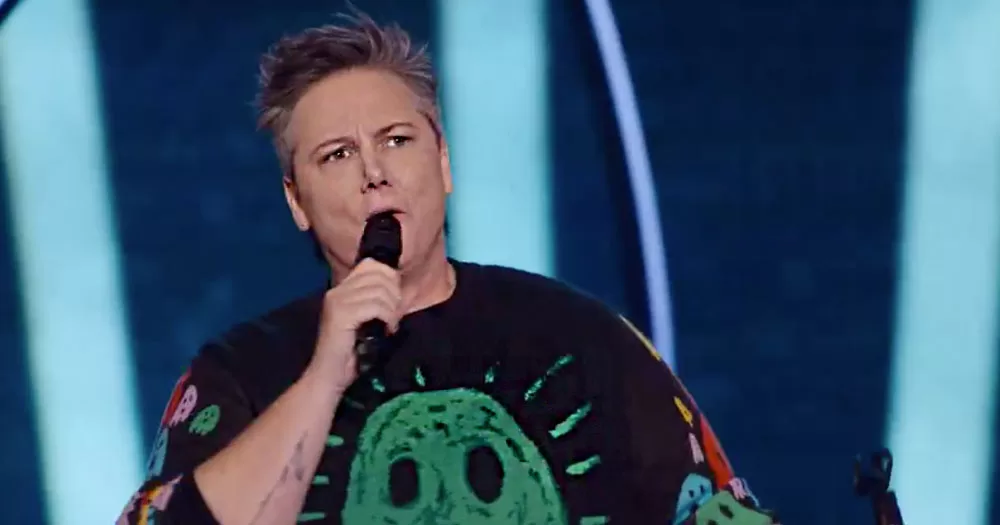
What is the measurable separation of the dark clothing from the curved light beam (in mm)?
321

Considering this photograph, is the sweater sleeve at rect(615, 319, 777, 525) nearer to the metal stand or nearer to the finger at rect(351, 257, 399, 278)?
the metal stand

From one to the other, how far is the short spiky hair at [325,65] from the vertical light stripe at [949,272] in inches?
27.3

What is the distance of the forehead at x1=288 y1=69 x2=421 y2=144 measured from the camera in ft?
3.43

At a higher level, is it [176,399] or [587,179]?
[587,179]

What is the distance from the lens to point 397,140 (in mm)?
1061

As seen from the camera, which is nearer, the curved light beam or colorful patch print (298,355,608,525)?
colorful patch print (298,355,608,525)

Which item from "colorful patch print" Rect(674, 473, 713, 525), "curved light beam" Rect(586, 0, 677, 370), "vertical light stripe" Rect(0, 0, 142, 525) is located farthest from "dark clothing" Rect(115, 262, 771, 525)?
"vertical light stripe" Rect(0, 0, 142, 525)

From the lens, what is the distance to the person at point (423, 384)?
1019mm

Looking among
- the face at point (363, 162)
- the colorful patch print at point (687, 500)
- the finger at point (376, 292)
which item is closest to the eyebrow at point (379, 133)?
the face at point (363, 162)

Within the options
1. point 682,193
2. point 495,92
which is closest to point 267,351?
point 495,92

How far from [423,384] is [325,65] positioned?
33 centimetres

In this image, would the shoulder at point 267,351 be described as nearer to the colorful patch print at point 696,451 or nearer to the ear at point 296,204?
the ear at point 296,204

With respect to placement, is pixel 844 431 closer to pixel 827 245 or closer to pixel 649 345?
pixel 827 245

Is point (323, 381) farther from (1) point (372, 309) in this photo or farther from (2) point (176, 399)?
(2) point (176, 399)
